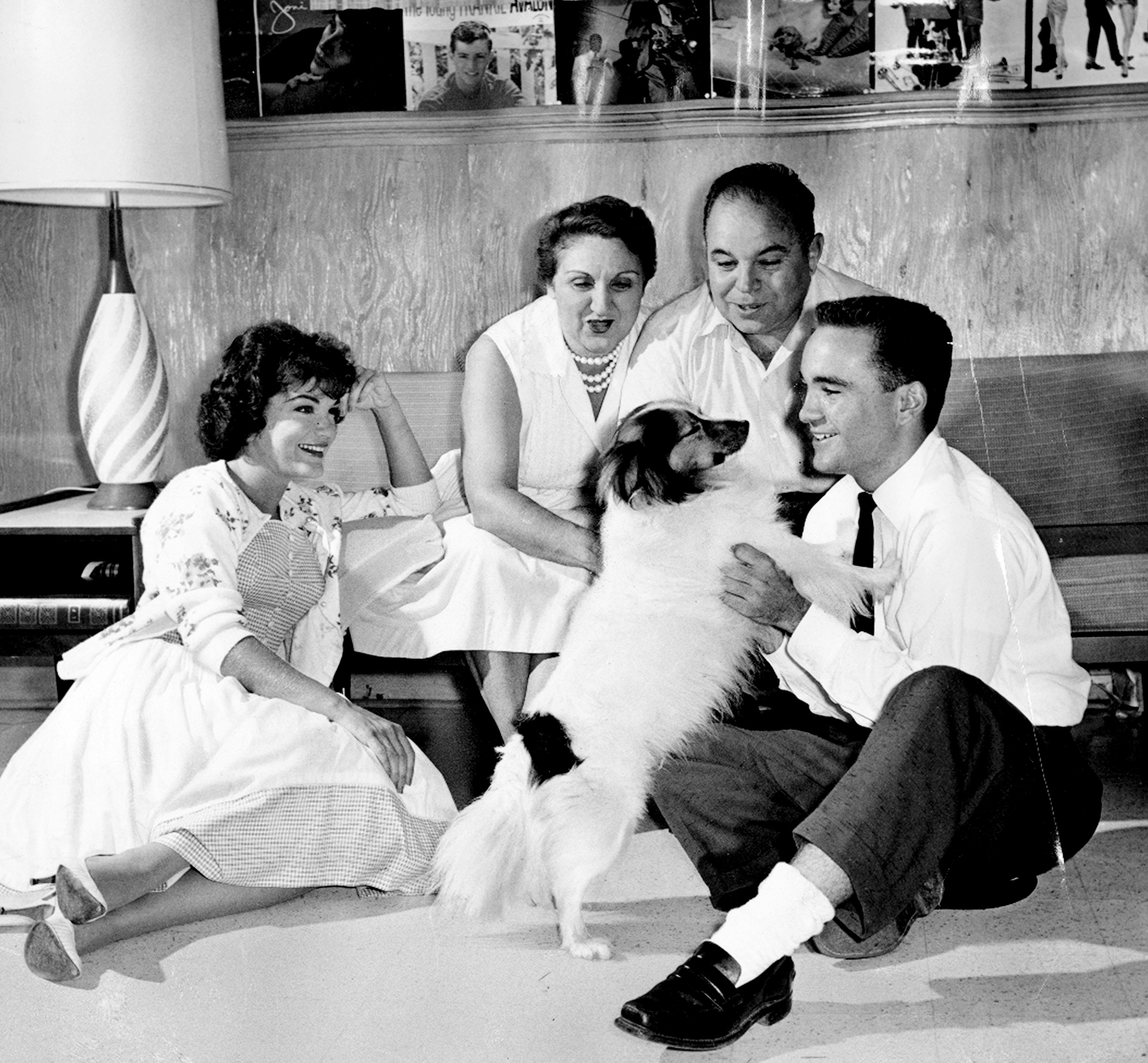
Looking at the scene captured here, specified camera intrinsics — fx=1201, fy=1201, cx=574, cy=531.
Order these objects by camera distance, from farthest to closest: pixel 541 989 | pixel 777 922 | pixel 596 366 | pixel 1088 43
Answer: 1. pixel 596 366
2. pixel 1088 43
3. pixel 541 989
4. pixel 777 922

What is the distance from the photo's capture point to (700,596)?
202 centimetres

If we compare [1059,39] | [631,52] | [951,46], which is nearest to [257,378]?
[631,52]

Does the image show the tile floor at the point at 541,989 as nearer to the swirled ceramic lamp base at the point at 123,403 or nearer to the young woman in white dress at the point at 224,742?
the young woman in white dress at the point at 224,742

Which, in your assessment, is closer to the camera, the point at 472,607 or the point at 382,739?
the point at 382,739

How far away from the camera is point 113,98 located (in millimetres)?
2361

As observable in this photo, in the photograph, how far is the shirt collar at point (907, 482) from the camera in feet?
6.34

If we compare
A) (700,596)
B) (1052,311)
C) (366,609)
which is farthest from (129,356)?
(1052,311)

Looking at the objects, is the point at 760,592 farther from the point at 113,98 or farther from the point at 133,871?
the point at 113,98

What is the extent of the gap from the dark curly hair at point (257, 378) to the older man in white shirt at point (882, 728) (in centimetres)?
84

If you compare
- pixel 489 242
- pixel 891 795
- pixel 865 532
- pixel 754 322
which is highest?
pixel 489 242

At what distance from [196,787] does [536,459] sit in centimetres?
91

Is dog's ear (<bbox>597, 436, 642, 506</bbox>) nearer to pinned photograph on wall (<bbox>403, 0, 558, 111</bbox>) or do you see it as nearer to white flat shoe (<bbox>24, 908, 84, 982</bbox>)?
pinned photograph on wall (<bbox>403, 0, 558, 111</bbox>)

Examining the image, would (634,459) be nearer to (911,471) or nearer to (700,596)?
(700,596)

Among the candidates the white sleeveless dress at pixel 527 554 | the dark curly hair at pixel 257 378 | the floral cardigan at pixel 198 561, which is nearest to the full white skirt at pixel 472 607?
the white sleeveless dress at pixel 527 554
